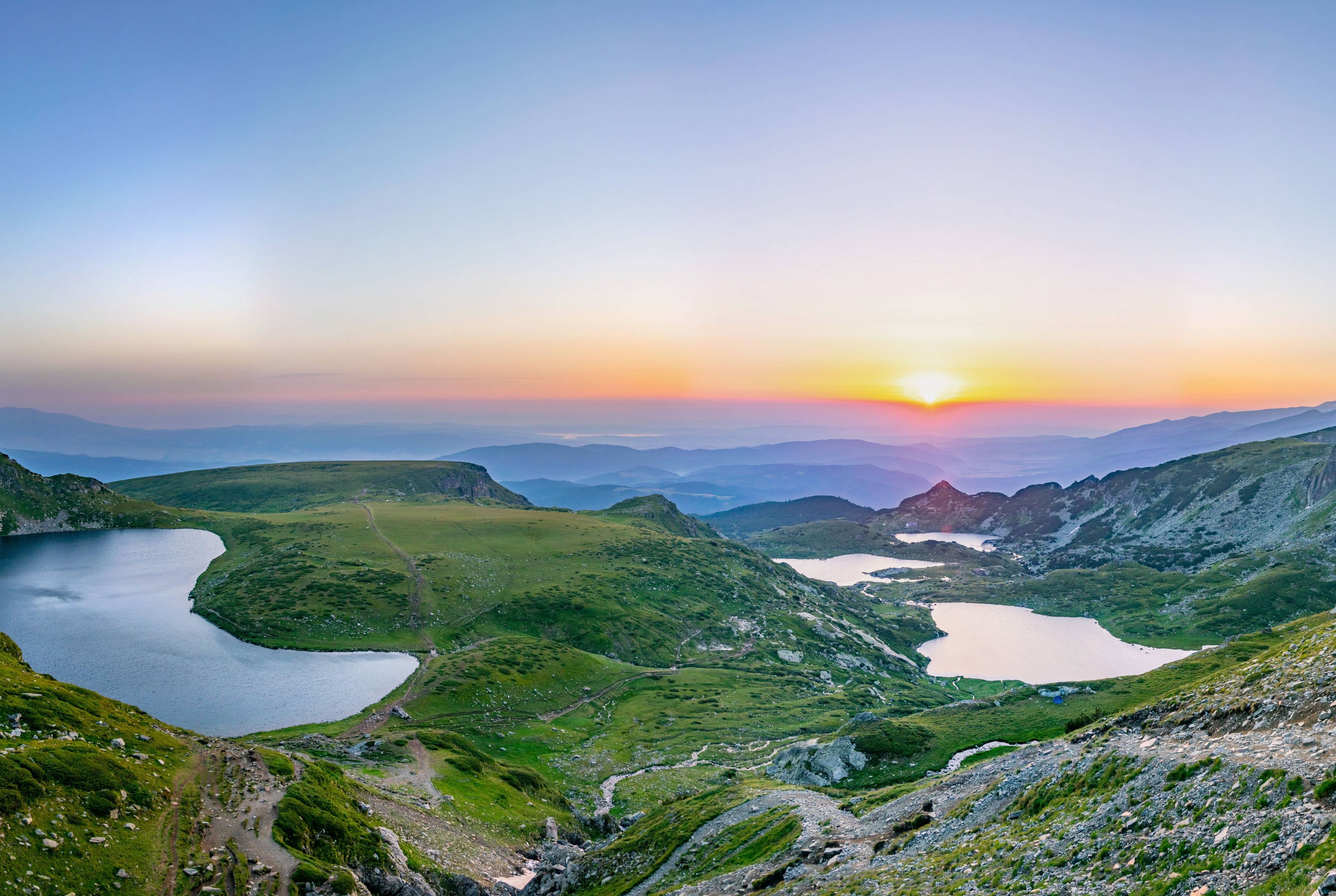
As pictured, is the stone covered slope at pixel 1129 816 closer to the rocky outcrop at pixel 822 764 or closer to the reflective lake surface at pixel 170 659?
the rocky outcrop at pixel 822 764

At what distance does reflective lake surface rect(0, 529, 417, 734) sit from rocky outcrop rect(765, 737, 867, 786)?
57401 millimetres

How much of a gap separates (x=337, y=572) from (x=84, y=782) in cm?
12132

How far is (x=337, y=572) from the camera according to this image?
146 m

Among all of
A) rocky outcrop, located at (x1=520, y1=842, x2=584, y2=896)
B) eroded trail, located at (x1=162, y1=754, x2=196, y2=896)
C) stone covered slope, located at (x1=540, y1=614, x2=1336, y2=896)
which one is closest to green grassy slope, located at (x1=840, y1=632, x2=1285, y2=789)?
stone covered slope, located at (x1=540, y1=614, x2=1336, y2=896)

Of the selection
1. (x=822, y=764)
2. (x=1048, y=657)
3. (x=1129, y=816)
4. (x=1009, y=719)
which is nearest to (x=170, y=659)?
(x=822, y=764)

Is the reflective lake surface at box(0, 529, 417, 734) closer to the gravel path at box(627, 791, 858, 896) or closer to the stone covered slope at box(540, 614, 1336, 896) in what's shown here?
the gravel path at box(627, 791, 858, 896)

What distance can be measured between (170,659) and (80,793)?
8653 centimetres

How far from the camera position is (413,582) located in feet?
473

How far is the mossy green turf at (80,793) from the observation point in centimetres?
2836

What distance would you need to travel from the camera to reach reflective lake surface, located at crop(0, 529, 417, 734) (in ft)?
282

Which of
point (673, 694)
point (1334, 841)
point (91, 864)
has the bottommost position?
point (673, 694)

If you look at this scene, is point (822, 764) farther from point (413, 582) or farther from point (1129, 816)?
point (413, 582)

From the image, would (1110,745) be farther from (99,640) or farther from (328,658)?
(99,640)

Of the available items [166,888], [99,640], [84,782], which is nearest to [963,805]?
[166,888]
